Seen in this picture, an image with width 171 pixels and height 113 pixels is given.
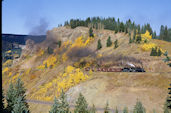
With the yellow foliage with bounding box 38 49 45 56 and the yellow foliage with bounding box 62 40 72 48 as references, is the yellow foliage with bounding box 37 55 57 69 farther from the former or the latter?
the yellow foliage with bounding box 62 40 72 48

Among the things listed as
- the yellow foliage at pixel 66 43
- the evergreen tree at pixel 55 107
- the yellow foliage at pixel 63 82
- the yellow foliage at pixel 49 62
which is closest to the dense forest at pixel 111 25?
the yellow foliage at pixel 66 43

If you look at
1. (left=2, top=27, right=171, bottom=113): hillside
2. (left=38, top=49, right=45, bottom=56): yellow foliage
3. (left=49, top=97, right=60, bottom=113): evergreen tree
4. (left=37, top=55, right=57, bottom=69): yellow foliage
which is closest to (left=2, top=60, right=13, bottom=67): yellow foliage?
(left=2, top=27, right=171, bottom=113): hillside

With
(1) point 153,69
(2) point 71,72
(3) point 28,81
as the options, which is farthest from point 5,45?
(1) point 153,69

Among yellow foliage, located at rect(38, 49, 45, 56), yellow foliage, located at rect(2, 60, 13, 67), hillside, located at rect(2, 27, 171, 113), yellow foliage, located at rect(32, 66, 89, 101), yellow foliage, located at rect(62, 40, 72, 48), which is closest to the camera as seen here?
hillside, located at rect(2, 27, 171, 113)

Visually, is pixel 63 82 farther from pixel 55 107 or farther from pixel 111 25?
pixel 111 25

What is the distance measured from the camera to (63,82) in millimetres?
76312

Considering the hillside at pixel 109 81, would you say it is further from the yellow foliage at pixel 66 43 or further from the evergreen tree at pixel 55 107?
the evergreen tree at pixel 55 107

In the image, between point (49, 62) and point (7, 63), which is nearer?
point (49, 62)

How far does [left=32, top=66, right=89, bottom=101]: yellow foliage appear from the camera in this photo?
2876 inches

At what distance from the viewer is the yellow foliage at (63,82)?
73062 mm

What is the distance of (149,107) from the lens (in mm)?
52281

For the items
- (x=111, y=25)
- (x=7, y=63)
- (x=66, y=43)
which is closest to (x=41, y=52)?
(x=66, y=43)

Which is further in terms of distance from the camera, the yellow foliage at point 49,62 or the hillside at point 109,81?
the yellow foliage at point 49,62

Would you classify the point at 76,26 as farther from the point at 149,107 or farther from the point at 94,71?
the point at 149,107
